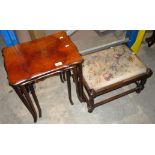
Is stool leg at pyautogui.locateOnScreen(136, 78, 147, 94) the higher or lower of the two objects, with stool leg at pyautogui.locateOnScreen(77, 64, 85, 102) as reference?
lower

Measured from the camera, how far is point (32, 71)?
1.20 m

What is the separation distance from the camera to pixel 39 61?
4.14 ft

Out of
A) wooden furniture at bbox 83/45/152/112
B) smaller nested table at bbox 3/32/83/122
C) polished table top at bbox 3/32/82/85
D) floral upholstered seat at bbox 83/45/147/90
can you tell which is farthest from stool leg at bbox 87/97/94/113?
polished table top at bbox 3/32/82/85

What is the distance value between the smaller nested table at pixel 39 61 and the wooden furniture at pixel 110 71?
0.18 metres

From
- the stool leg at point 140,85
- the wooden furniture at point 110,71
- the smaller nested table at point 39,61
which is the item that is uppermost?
the smaller nested table at point 39,61

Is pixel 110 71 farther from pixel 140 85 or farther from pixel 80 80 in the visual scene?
pixel 140 85

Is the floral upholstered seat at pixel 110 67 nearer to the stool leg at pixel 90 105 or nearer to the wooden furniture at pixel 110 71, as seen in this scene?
the wooden furniture at pixel 110 71

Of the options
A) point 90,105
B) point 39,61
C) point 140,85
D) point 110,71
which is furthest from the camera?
point 140,85

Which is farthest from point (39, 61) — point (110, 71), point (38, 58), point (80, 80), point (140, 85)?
point (140, 85)

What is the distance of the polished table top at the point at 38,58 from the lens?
3.92 feet

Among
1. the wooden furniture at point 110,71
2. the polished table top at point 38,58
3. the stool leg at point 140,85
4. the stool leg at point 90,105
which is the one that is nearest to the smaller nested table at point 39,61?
the polished table top at point 38,58

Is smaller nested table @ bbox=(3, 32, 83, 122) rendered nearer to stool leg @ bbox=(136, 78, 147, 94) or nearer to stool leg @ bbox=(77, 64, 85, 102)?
stool leg @ bbox=(77, 64, 85, 102)

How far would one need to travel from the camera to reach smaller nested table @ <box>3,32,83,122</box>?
3.91ft

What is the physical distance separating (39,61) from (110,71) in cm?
62
